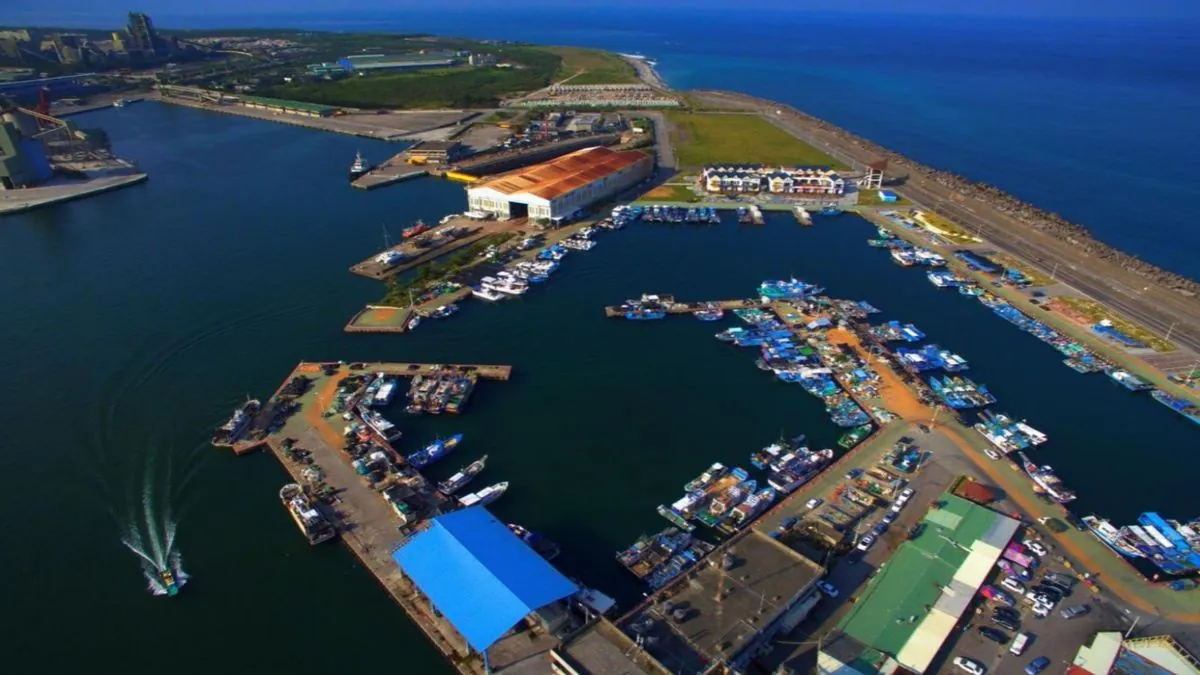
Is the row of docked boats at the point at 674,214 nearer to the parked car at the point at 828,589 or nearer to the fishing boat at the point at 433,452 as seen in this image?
the fishing boat at the point at 433,452

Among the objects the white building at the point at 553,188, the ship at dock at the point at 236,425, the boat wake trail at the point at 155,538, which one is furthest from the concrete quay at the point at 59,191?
the boat wake trail at the point at 155,538

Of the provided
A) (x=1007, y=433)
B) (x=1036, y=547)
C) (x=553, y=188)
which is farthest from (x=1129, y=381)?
(x=553, y=188)

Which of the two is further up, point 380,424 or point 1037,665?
point 380,424

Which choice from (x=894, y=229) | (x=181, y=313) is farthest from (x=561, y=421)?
(x=894, y=229)

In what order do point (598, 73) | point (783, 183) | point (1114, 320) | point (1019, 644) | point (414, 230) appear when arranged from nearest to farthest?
point (1019, 644), point (1114, 320), point (414, 230), point (783, 183), point (598, 73)

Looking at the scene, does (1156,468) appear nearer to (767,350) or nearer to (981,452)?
(981,452)

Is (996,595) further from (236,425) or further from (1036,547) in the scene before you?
(236,425)

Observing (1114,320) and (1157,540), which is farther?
(1114,320)
